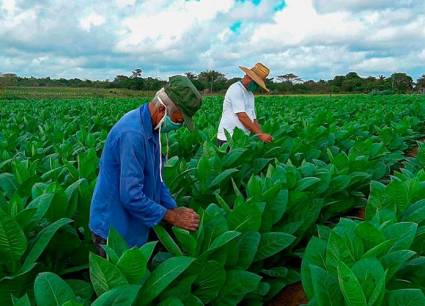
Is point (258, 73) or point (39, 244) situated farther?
point (258, 73)

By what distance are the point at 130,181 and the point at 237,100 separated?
3.51 metres

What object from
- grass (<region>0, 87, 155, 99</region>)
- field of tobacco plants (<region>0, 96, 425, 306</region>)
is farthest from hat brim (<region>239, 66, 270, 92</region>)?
grass (<region>0, 87, 155, 99</region>)

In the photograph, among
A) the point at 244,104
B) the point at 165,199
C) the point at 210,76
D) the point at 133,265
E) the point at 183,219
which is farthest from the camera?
the point at 210,76

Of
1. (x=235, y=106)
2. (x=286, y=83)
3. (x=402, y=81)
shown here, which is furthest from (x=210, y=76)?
(x=235, y=106)

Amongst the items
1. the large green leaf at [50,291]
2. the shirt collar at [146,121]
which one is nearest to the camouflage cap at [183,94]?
the shirt collar at [146,121]

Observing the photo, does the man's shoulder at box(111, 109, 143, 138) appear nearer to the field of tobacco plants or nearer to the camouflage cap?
the camouflage cap

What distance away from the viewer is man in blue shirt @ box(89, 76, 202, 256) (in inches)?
100

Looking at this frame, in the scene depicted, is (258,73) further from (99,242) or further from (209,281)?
(209,281)

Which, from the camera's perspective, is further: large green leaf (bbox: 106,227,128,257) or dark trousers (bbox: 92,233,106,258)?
dark trousers (bbox: 92,233,106,258)

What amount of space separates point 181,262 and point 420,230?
4.77ft

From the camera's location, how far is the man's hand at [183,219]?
2709 mm

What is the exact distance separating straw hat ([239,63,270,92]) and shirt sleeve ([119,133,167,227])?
10.7 ft

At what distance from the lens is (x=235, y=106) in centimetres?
595

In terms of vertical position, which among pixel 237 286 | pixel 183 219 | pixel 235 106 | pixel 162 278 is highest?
pixel 235 106
